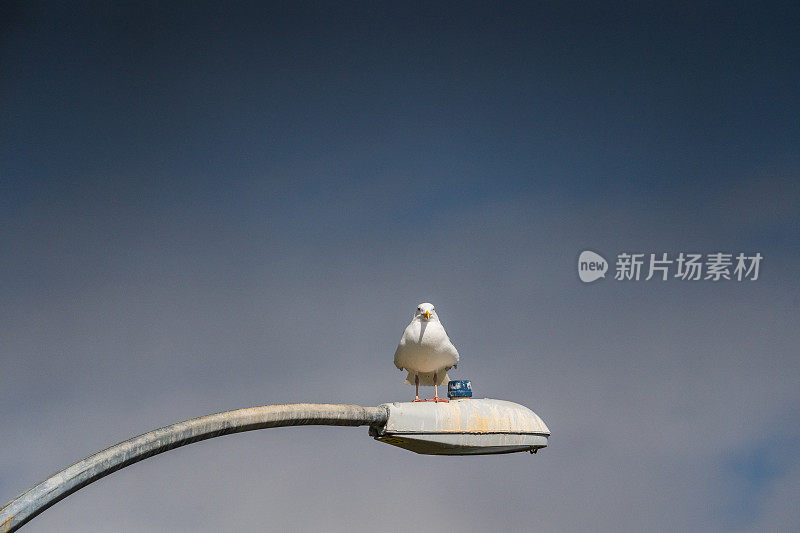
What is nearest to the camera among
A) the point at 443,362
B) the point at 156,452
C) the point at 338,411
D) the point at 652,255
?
the point at 156,452

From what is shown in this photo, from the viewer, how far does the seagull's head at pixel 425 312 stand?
29.1 feet

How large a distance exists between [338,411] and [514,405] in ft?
5.36

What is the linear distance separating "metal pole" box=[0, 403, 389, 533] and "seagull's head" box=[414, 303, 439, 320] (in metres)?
2.05

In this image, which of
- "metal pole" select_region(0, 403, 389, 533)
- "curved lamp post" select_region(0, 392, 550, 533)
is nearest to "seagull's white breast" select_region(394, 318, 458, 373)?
"curved lamp post" select_region(0, 392, 550, 533)

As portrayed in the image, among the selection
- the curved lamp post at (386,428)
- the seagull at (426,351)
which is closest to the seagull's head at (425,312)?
the seagull at (426,351)

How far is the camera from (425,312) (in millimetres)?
8867

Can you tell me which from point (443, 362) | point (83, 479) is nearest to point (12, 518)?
point (83, 479)

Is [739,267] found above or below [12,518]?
above

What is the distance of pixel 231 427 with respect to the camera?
5879 mm

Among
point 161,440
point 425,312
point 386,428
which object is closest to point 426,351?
point 425,312

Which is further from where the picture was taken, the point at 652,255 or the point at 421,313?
the point at 652,255

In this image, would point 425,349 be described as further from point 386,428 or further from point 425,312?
point 386,428

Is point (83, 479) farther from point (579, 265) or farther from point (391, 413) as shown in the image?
point (579, 265)

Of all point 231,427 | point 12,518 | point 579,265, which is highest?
point 579,265
